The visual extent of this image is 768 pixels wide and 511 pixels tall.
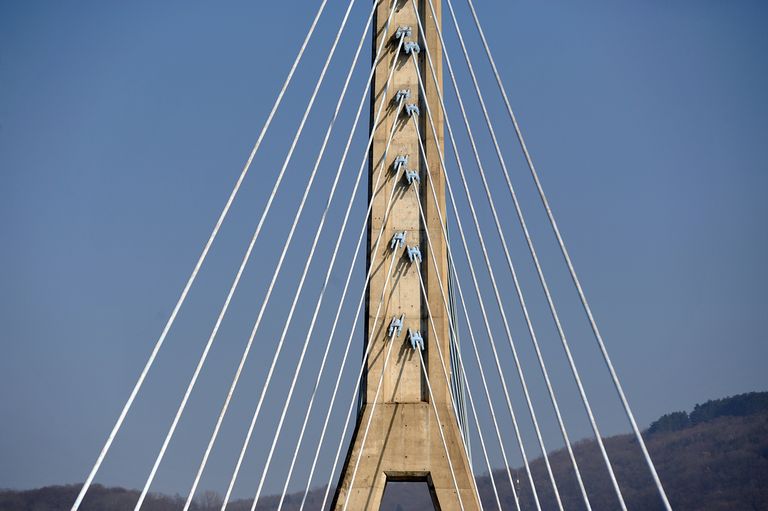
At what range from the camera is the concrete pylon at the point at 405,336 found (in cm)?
2084

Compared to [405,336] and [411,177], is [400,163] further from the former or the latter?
[405,336]

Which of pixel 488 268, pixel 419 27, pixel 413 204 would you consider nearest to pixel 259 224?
pixel 488 268

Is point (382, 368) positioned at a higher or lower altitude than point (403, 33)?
lower

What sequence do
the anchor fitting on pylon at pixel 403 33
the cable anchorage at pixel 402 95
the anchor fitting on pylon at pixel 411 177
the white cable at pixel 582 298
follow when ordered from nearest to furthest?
1. the white cable at pixel 582 298
2. the anchor fitting on pylon at pixel 411 177
3. the cable anchorage at pixel 402 95
4. the anchor fitting on pylon at pixel 403 33

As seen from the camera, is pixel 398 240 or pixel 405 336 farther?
pixel 398 240

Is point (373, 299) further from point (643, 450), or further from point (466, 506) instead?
point (643, 450)

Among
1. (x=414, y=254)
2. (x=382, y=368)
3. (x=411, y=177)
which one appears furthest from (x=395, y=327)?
(x=411, y=177)

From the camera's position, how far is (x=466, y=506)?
2042 cm

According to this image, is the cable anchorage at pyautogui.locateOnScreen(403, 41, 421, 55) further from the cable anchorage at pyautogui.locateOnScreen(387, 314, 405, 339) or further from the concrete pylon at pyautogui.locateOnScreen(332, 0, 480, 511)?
the cable anchorage at pyautogui.locateOnScreen(387, 314, 405, 339)

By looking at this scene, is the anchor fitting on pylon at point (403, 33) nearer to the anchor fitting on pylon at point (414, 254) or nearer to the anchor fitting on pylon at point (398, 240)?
the anchor fitting on pylon at point (398, 240)

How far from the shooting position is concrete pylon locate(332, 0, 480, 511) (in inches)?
821

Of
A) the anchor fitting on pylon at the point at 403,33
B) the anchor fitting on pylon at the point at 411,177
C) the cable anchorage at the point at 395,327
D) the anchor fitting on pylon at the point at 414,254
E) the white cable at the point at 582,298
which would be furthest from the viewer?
the anchor fitting on pylon at the point at 403,33

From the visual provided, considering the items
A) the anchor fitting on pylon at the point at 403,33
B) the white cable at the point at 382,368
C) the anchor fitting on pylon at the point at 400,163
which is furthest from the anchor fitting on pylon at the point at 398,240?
the anchor fitting on pylon at the point at 403,33

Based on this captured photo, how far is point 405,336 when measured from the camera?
850 inches
